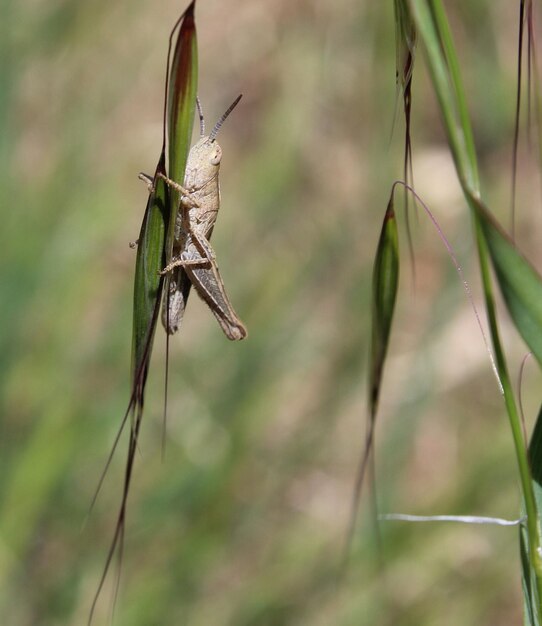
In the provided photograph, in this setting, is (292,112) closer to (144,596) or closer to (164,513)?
(164,513)

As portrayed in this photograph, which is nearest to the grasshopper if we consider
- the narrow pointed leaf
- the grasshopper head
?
the grasshopper head

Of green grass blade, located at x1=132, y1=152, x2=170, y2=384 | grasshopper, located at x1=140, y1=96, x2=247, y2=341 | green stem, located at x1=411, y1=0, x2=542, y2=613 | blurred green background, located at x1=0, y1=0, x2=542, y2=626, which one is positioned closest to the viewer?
green stem, located at x1=411, y1=0, x2=542, y2=613

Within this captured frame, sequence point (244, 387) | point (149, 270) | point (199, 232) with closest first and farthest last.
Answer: point (149, 270)
point (199, 232)
point (244, 387)

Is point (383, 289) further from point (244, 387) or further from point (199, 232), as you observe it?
point (244, 387)

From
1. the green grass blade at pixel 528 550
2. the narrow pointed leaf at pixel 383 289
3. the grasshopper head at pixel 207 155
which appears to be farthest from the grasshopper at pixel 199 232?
the green grass blade at pixel 528 550

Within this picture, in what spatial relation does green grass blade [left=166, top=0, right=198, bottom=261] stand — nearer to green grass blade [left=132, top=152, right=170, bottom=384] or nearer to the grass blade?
green grass blade [left=132, top=152, right=170, bottom=384]

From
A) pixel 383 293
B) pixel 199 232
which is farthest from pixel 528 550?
pixel 199 232
